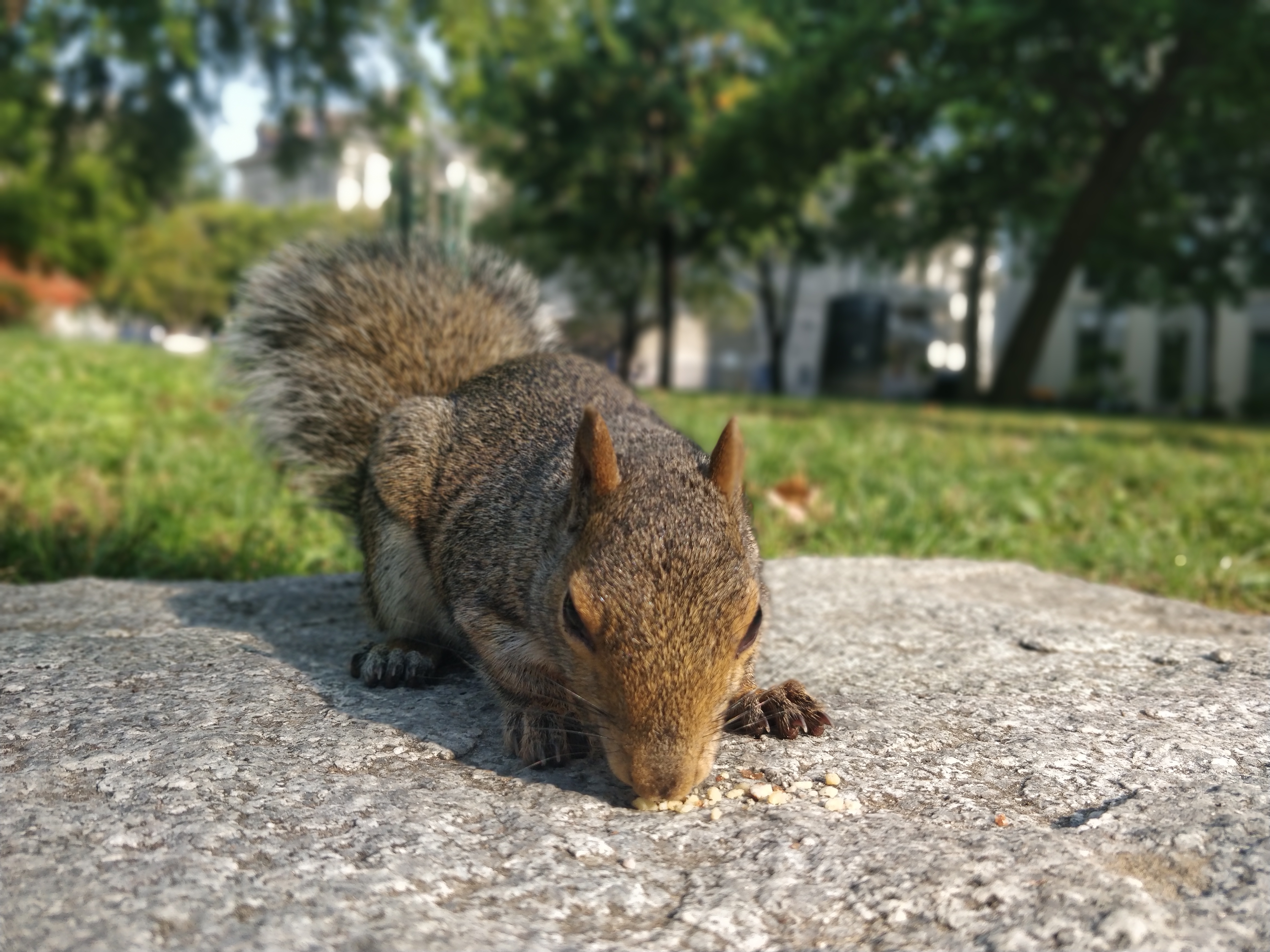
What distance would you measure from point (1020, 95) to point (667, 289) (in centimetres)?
1212

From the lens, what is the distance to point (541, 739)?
1860 mm

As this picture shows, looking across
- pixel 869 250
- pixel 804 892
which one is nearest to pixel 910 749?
pixel 804 892

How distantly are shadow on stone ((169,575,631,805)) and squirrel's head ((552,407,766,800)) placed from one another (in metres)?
0.16

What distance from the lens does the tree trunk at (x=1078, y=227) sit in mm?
14492

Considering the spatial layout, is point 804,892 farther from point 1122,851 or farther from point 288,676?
point 288,676

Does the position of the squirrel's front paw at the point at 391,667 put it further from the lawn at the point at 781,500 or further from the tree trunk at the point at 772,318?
the tree trunk at the point at 772,318

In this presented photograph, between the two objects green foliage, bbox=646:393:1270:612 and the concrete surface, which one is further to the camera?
green foliage, bbox=646:393:1270:612

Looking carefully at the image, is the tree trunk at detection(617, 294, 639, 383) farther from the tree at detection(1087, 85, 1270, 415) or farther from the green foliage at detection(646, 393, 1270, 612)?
the green foliage at detection(646, 393, 1270, 612)

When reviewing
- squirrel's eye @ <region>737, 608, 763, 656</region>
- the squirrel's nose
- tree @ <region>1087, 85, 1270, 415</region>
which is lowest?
the squirrel's nose

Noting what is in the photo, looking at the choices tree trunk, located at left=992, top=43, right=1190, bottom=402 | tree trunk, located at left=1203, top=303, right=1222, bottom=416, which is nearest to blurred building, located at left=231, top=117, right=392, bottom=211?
tree trunk, located at left=992, top=43, right=1190, bottom=402

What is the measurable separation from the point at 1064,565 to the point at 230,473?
3398mm

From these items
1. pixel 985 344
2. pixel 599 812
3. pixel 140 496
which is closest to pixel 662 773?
pixel 599 812

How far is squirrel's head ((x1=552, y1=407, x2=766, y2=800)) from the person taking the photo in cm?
162

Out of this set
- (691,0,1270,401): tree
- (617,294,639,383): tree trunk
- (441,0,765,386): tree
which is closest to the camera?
(691,0,1270,401): tree
